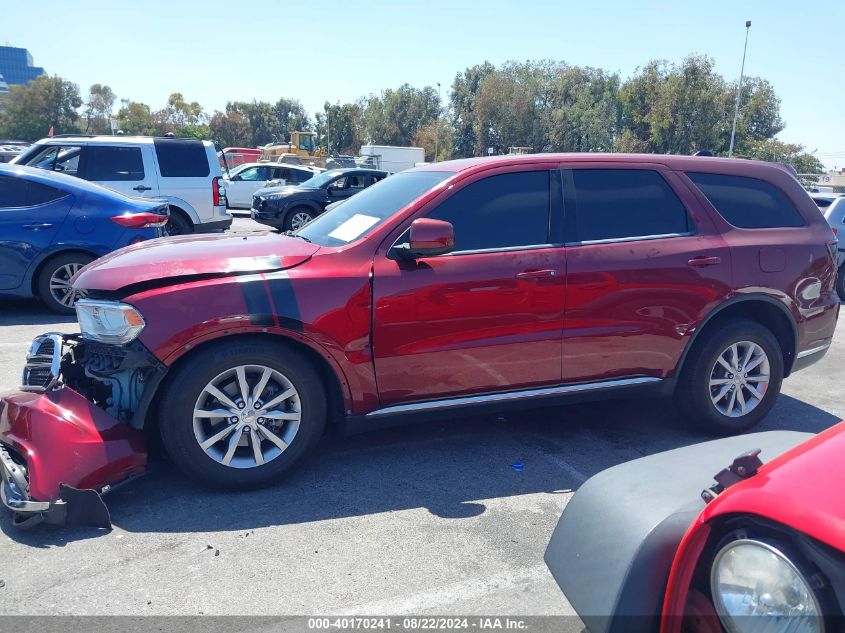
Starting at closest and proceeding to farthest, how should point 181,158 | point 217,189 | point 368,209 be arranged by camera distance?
point 368,209, point 181,158, point 217,189

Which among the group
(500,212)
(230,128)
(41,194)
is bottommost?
(41,194)

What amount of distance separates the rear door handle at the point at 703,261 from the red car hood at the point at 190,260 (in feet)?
8.11

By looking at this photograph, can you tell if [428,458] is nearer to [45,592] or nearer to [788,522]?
[45,592]

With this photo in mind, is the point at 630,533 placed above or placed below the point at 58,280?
above

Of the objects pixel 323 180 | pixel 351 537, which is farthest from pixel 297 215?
pixel 351 537

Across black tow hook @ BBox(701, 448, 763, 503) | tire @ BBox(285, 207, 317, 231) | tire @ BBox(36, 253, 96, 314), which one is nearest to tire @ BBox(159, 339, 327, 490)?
black tow hook @ BBox(701, 448, 763, 503)

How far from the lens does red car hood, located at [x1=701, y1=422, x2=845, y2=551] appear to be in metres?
1.49

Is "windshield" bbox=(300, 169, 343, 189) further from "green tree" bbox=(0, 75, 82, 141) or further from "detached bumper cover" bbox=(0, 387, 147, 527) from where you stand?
"green tree" bbox=(0, 75, 82, 141)

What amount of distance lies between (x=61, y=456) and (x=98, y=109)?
Result: 3090 inches

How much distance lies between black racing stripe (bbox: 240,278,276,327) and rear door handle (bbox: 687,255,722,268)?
276 centimetres

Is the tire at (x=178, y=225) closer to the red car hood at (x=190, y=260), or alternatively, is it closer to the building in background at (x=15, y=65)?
the red car hood at (x=190, y=260)

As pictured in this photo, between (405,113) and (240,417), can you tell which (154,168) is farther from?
(405,113)

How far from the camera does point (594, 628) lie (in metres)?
1.89

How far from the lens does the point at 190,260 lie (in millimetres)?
3904
